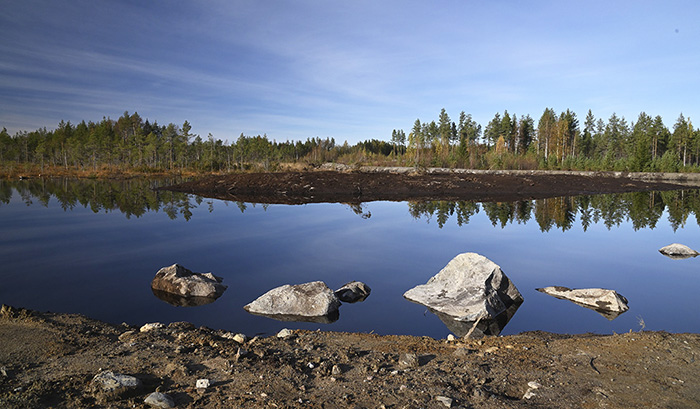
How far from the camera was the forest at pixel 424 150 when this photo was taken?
168 ft

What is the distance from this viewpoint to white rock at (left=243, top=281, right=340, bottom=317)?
608cm

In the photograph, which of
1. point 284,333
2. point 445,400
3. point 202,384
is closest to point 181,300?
point 284,333

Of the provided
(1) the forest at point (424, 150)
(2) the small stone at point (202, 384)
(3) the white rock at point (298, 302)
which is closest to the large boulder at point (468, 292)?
(3) the white rock at point (298, 302)

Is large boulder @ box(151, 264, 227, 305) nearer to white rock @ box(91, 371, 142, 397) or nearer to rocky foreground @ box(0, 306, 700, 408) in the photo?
rocky foreground @ box(0, 306, 700, 408)

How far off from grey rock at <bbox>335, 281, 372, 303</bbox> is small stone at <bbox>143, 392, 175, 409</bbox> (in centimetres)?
380

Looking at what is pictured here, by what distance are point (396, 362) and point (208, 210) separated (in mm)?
16931

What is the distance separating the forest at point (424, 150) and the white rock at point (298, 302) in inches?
1649

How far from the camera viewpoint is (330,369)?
152 inches

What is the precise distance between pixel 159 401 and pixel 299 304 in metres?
3.12

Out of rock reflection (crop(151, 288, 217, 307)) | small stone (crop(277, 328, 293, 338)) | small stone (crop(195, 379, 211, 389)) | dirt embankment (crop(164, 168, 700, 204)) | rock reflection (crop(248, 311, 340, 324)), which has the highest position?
dirt embankment (crop(164, 168, 700, 204))

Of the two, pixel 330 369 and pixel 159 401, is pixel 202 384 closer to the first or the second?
pixel 159 401

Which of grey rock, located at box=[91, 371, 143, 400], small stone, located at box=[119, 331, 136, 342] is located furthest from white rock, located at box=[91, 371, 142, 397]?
small stone, located at box=[119, 331, 136, 342]

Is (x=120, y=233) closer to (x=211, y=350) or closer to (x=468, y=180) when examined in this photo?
(x=211, y=350)

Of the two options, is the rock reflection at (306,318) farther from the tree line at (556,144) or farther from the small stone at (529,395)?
the tree line at (556,144)
